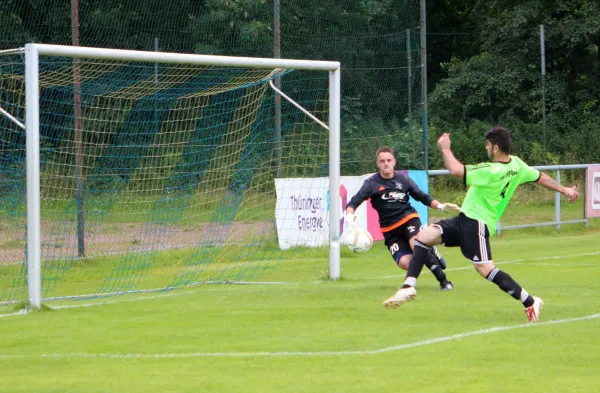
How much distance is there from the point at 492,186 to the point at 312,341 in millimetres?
2260

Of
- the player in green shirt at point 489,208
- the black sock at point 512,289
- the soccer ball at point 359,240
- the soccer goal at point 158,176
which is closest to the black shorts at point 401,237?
the soccer ball at point 359,240

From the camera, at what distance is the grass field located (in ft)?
22.4

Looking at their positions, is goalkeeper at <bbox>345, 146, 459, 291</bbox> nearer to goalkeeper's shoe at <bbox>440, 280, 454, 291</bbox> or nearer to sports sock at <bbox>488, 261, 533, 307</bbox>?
goalkeeper's shoe at <bbox>440, 280, 454, 291</bbox>

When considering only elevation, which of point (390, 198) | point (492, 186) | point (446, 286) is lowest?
point (446, 286)

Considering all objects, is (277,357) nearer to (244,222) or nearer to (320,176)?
(244,222)

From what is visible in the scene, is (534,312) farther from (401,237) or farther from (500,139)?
(401,237)

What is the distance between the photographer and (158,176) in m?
15.1

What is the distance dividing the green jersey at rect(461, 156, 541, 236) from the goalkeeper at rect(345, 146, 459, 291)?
2267 millimetres

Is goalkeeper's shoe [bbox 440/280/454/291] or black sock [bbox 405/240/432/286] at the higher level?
black sock [bbox 405/240/432/286]

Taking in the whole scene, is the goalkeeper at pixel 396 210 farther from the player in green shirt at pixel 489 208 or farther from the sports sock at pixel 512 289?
the sports sock at pixel 512 289

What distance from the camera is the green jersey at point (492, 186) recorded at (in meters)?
9.35

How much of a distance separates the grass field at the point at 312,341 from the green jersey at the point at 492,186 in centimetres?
97

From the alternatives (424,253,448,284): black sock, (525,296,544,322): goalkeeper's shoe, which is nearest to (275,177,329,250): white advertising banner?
(424,253,448,284): black sock

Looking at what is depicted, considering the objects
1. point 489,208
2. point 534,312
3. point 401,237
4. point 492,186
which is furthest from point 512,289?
point 401,237
